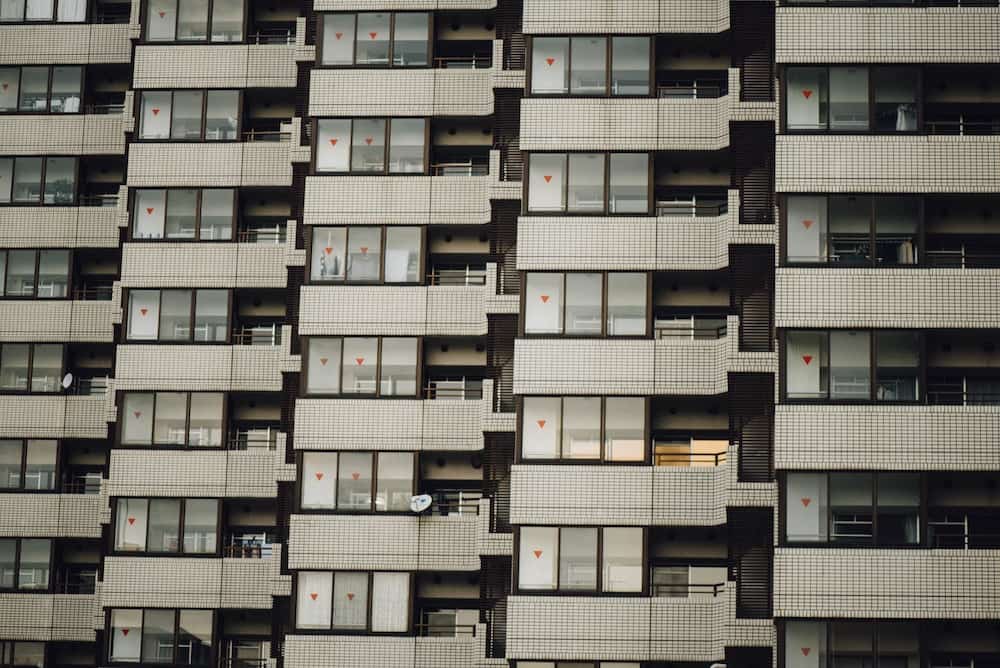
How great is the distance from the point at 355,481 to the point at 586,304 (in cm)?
893

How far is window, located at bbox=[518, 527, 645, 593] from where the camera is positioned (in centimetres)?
5916

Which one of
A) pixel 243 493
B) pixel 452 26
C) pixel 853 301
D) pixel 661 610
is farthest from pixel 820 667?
pixel 452 26

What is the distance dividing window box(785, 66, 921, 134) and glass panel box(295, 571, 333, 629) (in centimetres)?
1920

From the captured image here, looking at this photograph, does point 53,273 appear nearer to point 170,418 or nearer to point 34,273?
point 34,273

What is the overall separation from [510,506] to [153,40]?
20555 mm

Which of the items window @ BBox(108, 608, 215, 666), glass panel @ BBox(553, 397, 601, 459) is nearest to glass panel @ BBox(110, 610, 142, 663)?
window @ BBox(108, 608, 215, 666)

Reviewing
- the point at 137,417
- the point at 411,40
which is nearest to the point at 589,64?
the point at 411,40

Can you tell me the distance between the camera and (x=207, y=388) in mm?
65875

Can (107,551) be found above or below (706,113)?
below

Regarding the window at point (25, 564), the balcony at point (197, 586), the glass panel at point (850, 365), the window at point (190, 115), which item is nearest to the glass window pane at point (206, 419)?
the balcony at point (197, 586)

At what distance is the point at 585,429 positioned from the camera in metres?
60.0

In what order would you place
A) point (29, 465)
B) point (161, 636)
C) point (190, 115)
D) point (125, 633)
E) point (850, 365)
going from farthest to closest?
point (29, 465) < point (190, 115) < point (125, 633) < point (161, 636) < point (850, 365)

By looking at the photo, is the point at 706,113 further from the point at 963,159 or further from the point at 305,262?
the point at 305,262

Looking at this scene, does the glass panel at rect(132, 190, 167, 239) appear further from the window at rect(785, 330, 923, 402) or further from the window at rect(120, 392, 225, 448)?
the window at rect(785, 330, 923, 402)
